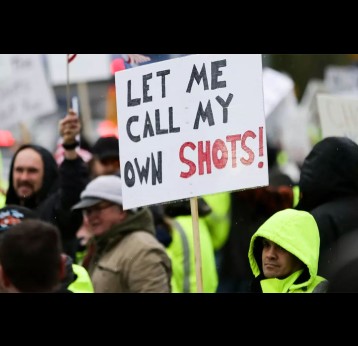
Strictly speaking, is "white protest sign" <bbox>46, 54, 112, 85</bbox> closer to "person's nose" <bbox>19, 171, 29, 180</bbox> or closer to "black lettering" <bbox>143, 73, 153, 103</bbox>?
"person's nose" <bbox>19, 171, 29, 180</bbox>

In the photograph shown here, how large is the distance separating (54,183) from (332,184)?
2113mm

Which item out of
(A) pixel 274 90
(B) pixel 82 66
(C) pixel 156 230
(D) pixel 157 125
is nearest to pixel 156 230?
(C) pixel 156 230

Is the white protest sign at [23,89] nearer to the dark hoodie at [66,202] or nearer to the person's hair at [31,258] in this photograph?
the dark hoodie at [66,202]

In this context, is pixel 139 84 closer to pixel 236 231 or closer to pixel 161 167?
pixel 161 167

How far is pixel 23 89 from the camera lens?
8898 mm

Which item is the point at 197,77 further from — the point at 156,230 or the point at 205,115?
the point at 156,230

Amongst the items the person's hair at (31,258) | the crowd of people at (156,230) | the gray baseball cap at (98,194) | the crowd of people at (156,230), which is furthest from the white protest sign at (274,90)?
the person's hair at (31,258)

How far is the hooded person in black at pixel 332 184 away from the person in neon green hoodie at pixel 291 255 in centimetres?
46

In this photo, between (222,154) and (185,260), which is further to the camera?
(185,260)

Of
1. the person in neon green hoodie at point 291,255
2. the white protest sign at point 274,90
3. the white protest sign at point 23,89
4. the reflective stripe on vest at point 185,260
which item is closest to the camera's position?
the person in neon green hoodie at point 291,255

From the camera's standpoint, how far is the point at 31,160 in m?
7.10

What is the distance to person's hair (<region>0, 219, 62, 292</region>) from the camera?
14.6ft

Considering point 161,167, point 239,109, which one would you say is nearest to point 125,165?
point 161,167

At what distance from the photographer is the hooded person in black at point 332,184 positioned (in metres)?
5.48
